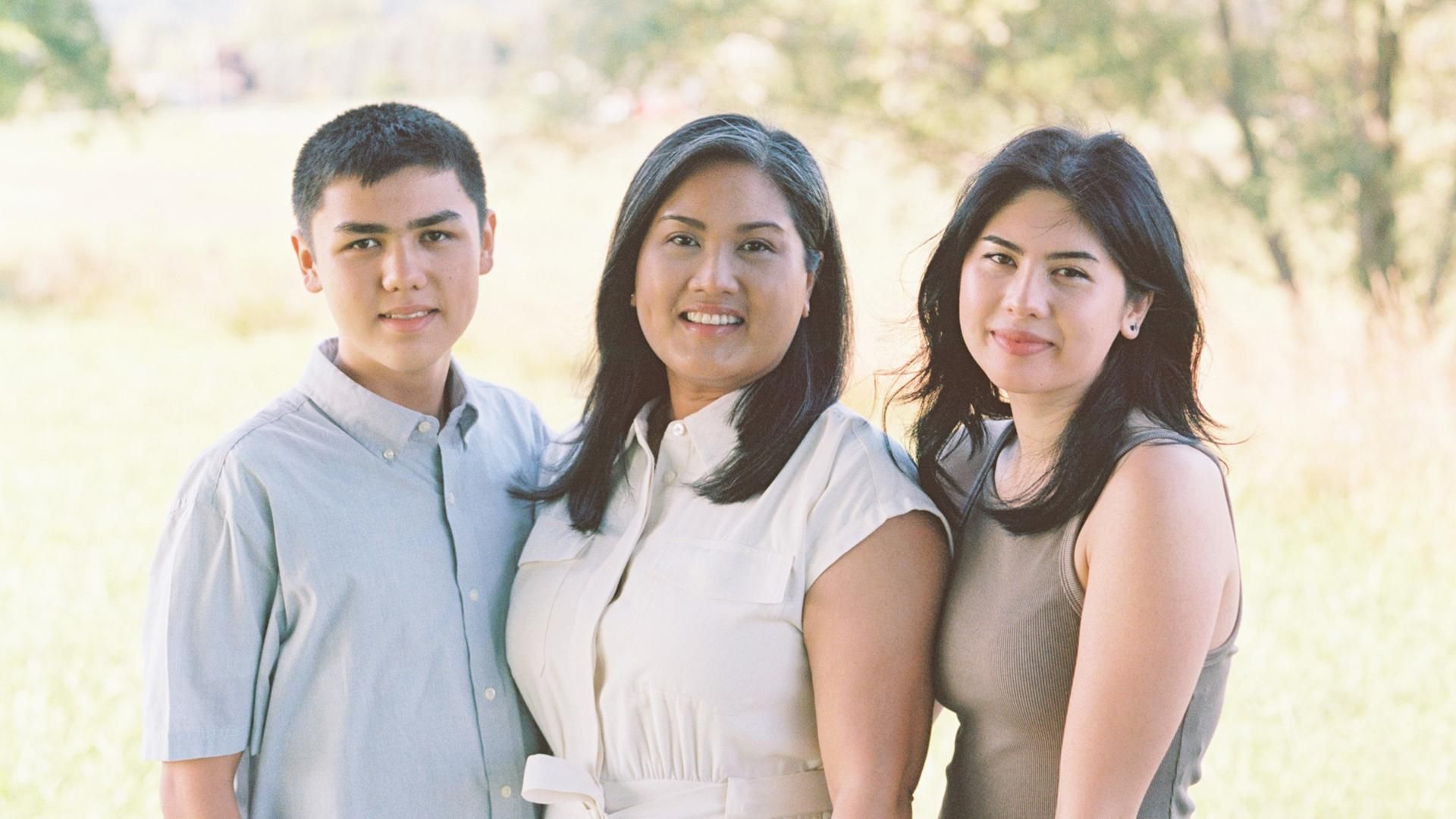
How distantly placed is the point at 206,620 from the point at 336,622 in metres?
0.17

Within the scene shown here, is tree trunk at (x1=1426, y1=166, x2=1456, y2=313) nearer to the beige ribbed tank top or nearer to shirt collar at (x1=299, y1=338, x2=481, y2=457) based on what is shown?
the beige ribbed tank top

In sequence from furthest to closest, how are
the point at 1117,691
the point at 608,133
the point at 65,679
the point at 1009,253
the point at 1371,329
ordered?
1. the point at 608,133
2. the point at 1371,329
3. the point at 65,679
4. the point at 1009,253
5. the point at 1117,691

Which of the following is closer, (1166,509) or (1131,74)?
(1166,509)

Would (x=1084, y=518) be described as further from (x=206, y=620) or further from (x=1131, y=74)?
(x=1131, y=74)

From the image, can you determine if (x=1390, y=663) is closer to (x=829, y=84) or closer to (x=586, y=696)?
(x=586, y=696)

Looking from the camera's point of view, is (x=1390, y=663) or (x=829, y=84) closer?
(x=1390, y=663)

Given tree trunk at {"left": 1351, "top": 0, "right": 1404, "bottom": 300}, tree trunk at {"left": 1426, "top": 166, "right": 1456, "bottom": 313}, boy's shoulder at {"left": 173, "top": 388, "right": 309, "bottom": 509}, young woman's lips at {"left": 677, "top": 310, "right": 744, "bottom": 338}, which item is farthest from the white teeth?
tree trunk at {"left": 1426, "top": 166, "right": 1456, "bottom": 313}

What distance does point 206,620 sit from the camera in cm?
182

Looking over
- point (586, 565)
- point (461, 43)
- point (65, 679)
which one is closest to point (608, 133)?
point (461, 43)

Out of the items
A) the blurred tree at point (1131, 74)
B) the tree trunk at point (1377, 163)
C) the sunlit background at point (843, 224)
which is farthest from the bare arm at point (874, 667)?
the tree trunk at point (1377, 163)

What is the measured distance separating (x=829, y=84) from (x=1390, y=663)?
464 cm

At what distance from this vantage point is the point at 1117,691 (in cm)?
158

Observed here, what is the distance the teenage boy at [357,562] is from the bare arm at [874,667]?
19.7 inches

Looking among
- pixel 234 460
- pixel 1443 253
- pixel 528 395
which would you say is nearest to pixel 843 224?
pixel 528 395
